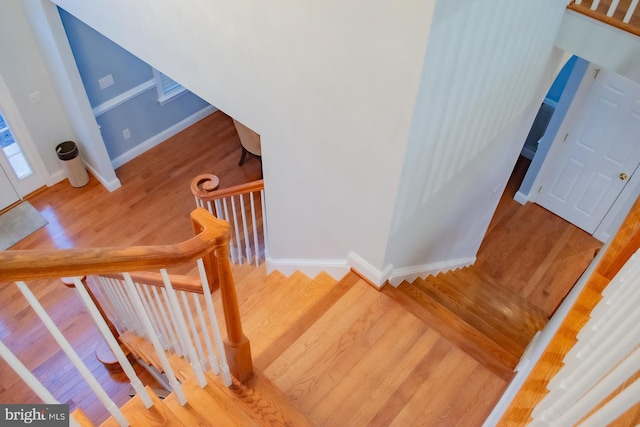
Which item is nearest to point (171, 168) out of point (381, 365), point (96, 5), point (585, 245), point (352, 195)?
point (96, 5)

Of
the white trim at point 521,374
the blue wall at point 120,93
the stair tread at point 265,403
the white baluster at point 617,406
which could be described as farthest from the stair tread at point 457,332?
the blue wall at point 120,93

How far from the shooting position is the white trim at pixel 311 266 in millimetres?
3381

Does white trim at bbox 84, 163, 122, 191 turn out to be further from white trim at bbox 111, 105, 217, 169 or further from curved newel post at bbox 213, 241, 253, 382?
curved newel post at bbox 213, 241, 253, 382

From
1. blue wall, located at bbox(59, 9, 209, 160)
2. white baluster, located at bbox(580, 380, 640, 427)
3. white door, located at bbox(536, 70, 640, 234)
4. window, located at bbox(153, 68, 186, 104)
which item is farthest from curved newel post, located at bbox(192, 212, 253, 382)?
white door, located at bbox(536, 70, 640, 234)

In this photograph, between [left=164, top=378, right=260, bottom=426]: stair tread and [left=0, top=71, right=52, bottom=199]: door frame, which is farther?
[left=0, top=71, right=52, bottom=199]: door frame

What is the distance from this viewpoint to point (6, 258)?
1.21 meters

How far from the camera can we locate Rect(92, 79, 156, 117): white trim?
5.34 m

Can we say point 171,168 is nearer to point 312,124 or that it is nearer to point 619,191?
point 312,124

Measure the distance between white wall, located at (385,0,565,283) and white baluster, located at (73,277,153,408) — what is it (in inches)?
58.3

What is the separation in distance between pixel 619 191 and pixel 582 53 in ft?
7.69

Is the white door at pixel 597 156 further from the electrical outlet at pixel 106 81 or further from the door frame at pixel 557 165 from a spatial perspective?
the electrical outlet at pixel 106 81

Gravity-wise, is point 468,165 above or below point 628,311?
below

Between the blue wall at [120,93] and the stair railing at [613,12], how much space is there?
4120mm

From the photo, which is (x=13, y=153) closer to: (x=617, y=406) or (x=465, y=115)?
(x=465, y=115)
